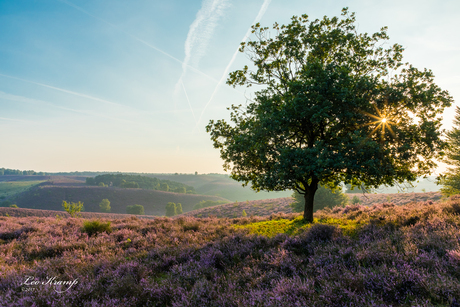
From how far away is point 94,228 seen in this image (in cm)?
1177

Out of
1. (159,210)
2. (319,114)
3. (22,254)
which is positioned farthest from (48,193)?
(319,114)

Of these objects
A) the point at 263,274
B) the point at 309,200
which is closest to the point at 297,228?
the point at 309,200

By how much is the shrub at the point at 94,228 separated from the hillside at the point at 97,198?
108 m

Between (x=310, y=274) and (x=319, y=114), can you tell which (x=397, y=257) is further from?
(x=319, y=114)

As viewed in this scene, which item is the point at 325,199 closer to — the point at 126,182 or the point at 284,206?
the point at 284,206

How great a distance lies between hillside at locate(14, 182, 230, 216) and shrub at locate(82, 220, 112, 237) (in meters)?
108

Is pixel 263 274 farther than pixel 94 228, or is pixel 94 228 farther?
pixel 94 228

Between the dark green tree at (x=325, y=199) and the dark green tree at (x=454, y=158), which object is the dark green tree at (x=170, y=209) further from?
the dark green tree at (x=454, y=158)

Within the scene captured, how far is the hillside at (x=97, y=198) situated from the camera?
109 meters

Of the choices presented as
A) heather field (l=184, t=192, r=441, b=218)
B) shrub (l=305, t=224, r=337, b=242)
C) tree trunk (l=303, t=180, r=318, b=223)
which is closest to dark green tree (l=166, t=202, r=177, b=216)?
heather field (l=184, t=192, r=441, b=218)

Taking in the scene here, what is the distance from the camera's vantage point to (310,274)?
483cm

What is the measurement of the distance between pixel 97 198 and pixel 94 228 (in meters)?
125

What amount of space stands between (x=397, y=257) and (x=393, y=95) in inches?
356

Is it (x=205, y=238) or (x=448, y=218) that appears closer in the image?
(x=448, y=218)
